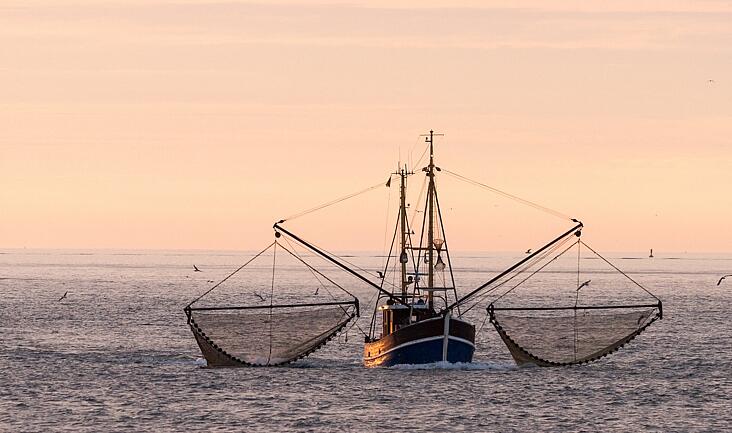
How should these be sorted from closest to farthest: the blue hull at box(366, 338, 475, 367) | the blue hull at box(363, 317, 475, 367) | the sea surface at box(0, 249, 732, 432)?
the sea surface at box(0, 249, 732, 432) < the blue hull at box(363, 317, 475, 367) < the blue hull at box(366, 338, 475, 367)

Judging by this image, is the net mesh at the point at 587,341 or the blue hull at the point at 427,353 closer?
the blue hull at the point at 427,353

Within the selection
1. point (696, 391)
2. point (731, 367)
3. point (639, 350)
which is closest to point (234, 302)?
point (639, 350)

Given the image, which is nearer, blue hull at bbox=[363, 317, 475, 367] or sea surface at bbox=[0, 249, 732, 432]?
sea surface at bbox=[0, 249, 732, 432]

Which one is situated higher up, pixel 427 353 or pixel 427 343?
pixel 427 343

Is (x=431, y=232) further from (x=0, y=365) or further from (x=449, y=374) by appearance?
(x=0, y=365)

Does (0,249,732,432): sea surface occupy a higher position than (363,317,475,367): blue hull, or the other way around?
(363,317,475,367): blue hull

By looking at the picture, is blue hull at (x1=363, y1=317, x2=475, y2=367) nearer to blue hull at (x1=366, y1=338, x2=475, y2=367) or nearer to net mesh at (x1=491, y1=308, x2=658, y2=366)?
blue hull at (x1=366, y1=338, x2=475, y2=367)

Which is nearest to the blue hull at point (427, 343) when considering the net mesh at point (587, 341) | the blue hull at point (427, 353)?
the blue hull at point (427, 353)

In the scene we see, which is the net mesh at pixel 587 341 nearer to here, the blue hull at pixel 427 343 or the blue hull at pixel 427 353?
the blue hull at pixel 427 343

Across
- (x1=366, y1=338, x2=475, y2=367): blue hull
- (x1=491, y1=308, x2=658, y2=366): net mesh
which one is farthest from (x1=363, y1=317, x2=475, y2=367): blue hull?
(x1=491, y1=308, x2=658, y2=366): net mesh

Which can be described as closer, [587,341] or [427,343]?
[427,343]

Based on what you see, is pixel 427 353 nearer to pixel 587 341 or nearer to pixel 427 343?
pixel 427 343

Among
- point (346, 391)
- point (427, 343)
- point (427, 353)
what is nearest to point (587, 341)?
point (427, 353)

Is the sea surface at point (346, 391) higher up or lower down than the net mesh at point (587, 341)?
lower down
